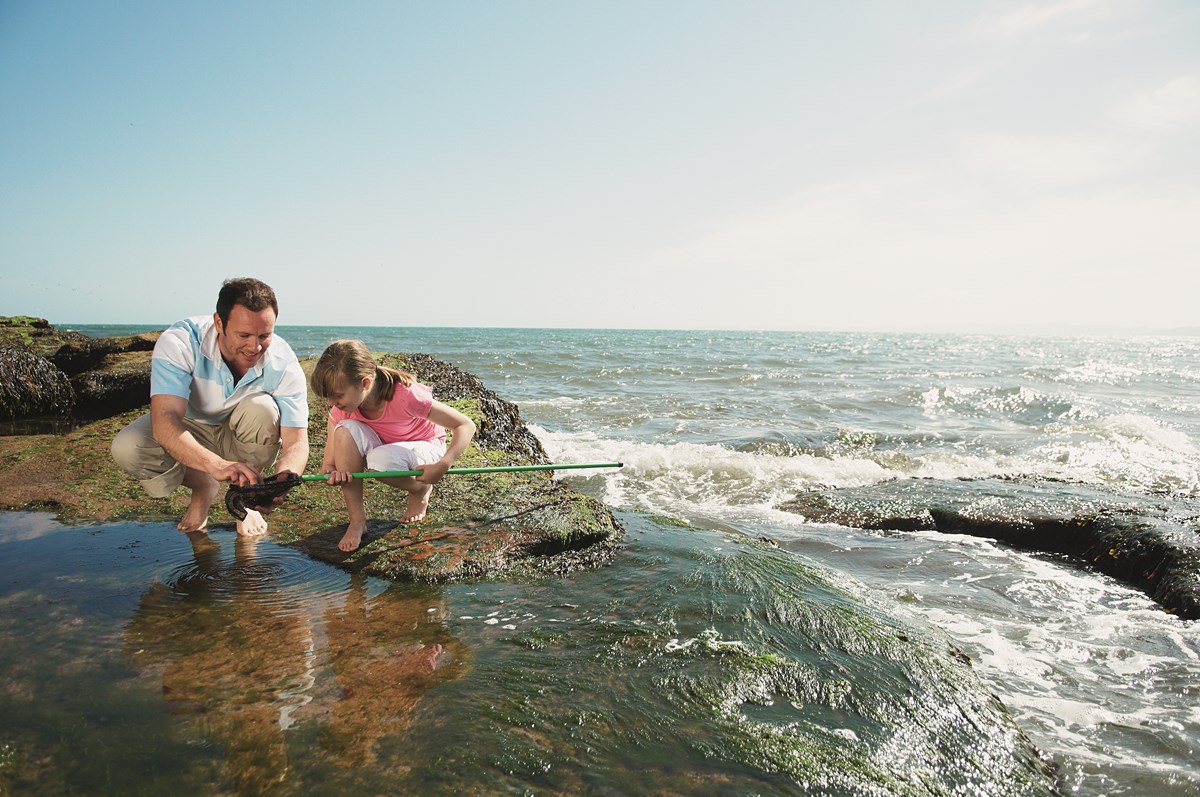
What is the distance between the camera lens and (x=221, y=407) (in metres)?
3.85

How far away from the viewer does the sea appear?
9.82ft

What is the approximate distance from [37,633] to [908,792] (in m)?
3.39

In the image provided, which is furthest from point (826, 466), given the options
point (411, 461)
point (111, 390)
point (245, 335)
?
point (111, 390)

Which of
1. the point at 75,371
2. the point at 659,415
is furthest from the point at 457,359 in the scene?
the point at 75,371

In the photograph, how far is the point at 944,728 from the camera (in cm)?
239

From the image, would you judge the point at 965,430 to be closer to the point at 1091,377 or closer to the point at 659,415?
the point at 659,415

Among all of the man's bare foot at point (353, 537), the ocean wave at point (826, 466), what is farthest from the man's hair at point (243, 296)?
the ocean wave at point (826, 466)

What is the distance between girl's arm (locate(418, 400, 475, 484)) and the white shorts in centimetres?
9

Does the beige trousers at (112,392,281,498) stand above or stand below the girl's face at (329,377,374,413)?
below

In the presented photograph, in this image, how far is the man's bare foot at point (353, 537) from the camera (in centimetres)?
377

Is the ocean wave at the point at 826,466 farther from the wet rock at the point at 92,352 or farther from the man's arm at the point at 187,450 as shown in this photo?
the wet rock at the point at 92,352

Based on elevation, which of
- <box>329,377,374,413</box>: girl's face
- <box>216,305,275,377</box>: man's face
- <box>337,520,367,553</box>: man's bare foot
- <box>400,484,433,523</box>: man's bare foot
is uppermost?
<box>216,305,275,377</box>: man's face

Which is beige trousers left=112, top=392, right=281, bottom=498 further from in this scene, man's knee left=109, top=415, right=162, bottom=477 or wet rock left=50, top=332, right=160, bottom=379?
wet rock left=50, top=332, right=160, bottom=379

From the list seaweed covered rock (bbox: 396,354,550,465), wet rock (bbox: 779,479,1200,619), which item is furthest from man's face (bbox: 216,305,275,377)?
wet rock (bbox: 779,479,1200,619)
